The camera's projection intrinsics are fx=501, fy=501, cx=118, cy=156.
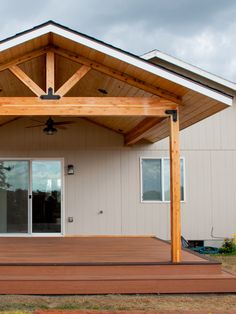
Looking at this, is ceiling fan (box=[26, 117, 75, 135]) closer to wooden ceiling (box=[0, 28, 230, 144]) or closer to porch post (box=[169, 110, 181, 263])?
wooden ceiling (box=[0, 28, 230, 144])

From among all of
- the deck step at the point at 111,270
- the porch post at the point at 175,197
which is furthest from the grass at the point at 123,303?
the porch post at the point at 175,197

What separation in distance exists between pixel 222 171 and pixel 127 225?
2.68 metres

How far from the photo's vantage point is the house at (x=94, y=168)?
22.0 feet

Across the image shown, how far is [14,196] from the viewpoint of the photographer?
1165 centimetres

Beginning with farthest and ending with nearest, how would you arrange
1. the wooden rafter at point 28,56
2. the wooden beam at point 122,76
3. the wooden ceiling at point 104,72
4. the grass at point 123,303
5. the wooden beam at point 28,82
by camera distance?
the wooden beam at point 122,76 → the wooden rafter at point 28,56 → the wooden ceiling at point 104,72 → the wooden beam at point 28,82 → the grass at point 123,303

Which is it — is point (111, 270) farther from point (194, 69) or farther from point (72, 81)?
point (194, 69)

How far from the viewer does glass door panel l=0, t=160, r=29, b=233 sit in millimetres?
11562

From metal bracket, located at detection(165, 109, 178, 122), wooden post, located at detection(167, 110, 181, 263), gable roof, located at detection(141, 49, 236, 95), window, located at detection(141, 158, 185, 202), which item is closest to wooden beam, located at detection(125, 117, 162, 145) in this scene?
window, located at detection(141, 158, 185, 202)

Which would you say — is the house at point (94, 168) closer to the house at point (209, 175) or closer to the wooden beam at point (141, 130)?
the wooden beam at point (141, 130)

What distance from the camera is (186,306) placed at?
235 inches

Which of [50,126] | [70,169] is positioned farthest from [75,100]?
[70,169]

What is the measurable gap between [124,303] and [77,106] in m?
2.72

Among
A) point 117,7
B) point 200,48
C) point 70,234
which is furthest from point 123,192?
point 200,48

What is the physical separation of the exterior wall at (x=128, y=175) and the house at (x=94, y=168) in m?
0.02
